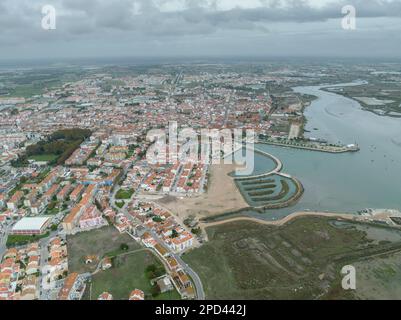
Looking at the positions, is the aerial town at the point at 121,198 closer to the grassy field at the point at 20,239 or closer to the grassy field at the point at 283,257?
the grassy field at the point at 20,239

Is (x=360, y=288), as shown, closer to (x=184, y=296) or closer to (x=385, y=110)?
(x=184, y=296)

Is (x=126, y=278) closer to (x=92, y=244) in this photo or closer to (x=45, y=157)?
(x=92, y=244)

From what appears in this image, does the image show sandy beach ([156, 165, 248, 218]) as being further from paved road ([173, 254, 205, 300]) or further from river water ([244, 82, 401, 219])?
paved road ([173, 254, 205, 300])

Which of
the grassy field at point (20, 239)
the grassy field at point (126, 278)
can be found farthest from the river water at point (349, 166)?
the grassy field at point (20, 239)

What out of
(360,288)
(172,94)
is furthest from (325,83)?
(360,288)

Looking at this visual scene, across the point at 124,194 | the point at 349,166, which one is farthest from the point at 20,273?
the point at 349,166
